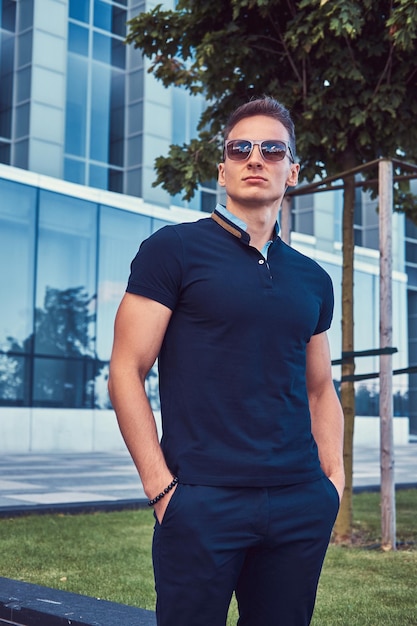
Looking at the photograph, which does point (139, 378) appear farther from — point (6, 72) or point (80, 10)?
point (80, 10)

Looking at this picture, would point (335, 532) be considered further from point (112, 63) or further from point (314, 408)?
point (112, 63)

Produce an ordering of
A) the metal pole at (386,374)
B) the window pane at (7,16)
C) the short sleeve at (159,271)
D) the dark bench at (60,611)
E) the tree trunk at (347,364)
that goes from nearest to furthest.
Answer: the short sleeve at (159,271) → the dark bench at (60,611) → the metal pole at (386,374) → the tree trunk at (347,364) → the window pane at (7,16)

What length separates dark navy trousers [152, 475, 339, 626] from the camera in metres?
2.22

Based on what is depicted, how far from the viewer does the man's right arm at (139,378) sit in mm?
2268

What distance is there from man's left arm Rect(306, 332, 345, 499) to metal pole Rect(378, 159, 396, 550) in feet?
15.2

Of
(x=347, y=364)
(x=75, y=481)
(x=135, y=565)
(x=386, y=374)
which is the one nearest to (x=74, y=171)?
(x=75, y=481)

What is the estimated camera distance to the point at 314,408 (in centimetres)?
274

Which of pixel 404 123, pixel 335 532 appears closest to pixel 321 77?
pixel 404 123

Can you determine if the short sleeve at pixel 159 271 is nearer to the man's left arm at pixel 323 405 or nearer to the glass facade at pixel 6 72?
the man's left arm at pixel 323 405

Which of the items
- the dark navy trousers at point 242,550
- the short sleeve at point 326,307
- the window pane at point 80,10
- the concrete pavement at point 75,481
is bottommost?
the concrete pavement at point 75,481

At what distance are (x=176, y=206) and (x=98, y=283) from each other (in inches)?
151

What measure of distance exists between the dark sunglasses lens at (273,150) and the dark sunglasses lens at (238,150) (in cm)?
5

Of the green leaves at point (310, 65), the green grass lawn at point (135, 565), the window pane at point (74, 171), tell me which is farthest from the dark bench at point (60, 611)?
the window pane at point (74, 171)

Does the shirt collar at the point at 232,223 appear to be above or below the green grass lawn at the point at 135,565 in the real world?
above
